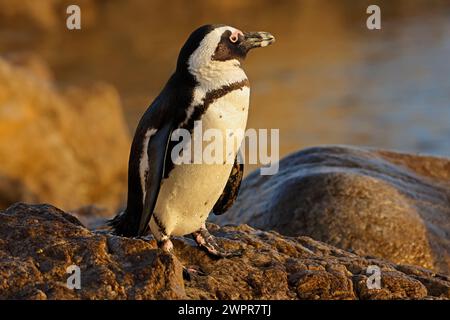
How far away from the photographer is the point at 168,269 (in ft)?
16.5

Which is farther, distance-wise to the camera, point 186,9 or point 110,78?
point 186,9

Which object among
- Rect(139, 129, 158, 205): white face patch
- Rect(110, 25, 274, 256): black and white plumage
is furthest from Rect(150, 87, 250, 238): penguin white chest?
Rect(139, 129, 158, 205): white face patch

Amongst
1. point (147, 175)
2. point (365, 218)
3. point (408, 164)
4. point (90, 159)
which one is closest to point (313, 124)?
point (90, 159)

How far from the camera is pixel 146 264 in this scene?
509 centimetres

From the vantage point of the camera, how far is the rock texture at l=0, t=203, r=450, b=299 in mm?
4965

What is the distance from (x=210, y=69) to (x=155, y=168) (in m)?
0.67

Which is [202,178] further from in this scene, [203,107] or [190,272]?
[190,272]

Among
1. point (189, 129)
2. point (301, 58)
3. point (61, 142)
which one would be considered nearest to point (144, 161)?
point (189, 129)

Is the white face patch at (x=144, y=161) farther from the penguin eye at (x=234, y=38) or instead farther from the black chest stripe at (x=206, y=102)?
the penguin eye at (x=234, y=38)

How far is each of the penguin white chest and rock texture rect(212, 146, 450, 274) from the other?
229cm

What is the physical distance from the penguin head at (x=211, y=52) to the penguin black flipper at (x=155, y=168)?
388 millimetres

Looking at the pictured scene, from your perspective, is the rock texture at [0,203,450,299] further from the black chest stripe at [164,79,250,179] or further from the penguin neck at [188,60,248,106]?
the penguin neck at [188,60,248,106]
